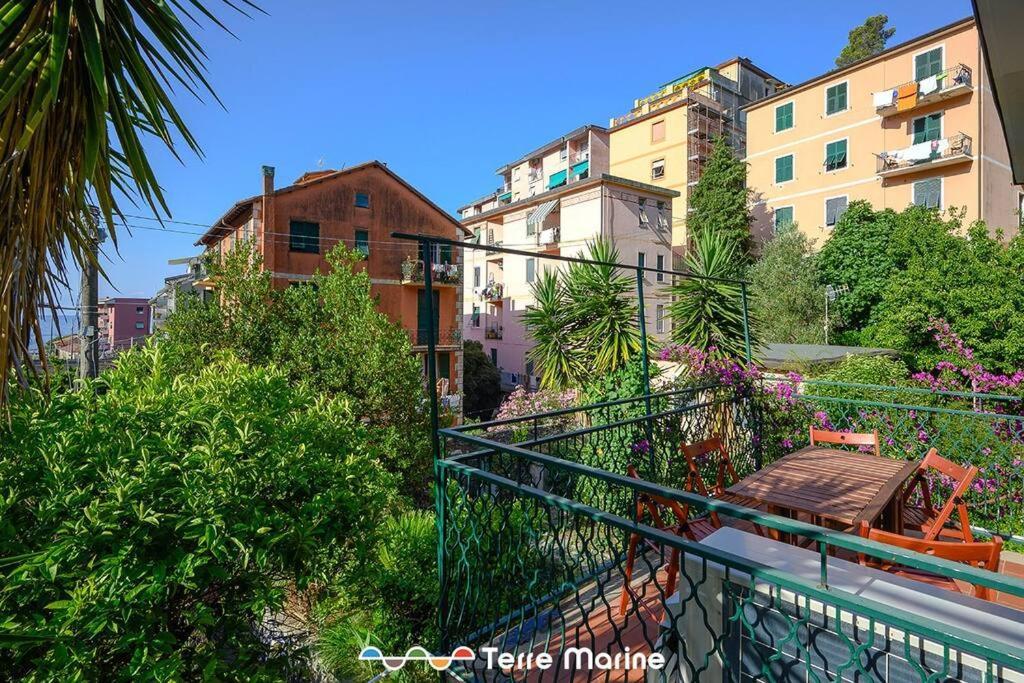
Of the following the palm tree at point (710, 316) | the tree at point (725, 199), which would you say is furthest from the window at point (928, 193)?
the palm tree at point (710, 316)

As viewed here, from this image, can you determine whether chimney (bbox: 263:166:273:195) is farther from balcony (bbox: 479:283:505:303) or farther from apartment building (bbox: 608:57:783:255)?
apartment building (bbox: 608:57:783:255)

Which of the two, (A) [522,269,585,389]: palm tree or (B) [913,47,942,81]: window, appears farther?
(B) [913,47,942,81]: window

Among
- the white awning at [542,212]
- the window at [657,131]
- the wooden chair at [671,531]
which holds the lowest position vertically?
the wooden chair at [671,531]

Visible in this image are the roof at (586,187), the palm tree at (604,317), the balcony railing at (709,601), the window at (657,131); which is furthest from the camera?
the window at (657,131)

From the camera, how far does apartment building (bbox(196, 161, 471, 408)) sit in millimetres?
20062

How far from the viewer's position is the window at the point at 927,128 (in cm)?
2045

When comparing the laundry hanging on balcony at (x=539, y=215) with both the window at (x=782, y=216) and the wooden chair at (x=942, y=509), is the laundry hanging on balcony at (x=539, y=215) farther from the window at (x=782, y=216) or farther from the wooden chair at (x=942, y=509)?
the wooden chair at (x=942, y=509)

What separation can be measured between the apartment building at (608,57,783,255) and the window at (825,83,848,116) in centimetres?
526

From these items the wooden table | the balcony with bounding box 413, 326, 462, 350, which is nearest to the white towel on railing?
the balcony with bounding box 413, 326, 462, 350

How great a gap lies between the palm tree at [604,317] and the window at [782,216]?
18216mm

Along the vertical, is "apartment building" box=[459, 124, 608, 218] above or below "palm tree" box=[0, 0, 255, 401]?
above

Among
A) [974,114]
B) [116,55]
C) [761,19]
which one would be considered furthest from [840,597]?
[974,114]

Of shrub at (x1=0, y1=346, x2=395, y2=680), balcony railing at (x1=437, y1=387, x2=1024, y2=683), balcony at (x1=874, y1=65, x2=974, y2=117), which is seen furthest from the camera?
balcony at (x1=874, y1=65, x2=974, y2=117)

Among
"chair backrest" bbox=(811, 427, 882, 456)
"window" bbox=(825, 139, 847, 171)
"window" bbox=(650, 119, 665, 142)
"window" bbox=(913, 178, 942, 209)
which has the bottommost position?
Result: "chair backrest" bbox=(811, 427, 882, 456)
